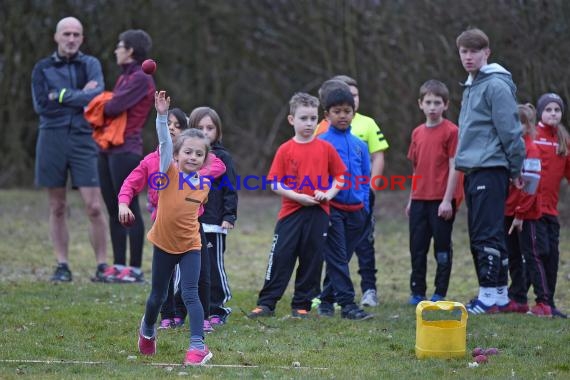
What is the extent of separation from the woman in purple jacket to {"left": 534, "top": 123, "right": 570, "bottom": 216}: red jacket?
354 centimetres

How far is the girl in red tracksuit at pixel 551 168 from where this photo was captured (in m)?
7.92

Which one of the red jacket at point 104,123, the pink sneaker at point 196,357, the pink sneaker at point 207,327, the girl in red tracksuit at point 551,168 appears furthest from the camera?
the red jacket at point 104,123

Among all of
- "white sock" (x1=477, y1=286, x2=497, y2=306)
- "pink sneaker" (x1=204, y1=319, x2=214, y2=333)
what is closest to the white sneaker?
"white sock" (x1=477, y1=286, x2=497, y2=306)

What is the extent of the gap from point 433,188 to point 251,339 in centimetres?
244

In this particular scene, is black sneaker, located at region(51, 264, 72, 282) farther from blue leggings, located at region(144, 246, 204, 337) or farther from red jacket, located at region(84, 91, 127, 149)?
blue leggings, located at region(144, 246, 204, 337)

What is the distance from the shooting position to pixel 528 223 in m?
7.90

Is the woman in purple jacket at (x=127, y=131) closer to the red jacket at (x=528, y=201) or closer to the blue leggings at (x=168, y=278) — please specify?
the blue leggings at (x=168, y=278)

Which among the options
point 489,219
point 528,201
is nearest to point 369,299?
point 489,219

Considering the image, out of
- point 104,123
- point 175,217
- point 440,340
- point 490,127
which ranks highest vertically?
point 490,127

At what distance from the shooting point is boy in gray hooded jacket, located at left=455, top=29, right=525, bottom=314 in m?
7.45

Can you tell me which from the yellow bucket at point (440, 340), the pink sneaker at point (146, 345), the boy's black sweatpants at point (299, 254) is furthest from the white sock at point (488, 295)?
the pink sneaker at point (146, 345)

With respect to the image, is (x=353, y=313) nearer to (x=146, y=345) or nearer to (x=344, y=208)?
(x=344, y=208)

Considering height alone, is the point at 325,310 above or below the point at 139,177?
below

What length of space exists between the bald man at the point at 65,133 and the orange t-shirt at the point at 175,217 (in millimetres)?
3701
